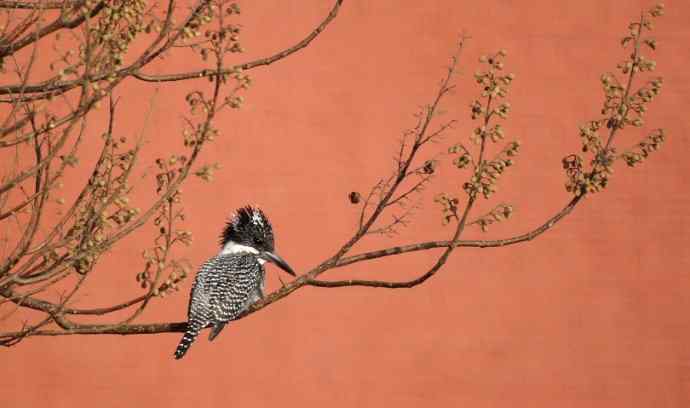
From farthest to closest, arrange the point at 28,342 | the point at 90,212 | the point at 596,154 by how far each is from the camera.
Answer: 1. the point at 28,342
2. the point at 596,154
3. the point at 90,212

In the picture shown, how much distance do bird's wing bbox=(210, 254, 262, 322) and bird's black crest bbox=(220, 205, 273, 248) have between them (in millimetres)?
117

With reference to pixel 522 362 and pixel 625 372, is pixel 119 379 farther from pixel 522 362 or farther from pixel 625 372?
pixel 625 372

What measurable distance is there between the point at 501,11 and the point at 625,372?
1916 mm

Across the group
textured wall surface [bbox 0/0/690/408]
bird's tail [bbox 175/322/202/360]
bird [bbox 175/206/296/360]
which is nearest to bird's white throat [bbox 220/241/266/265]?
bird [bbox 175/206/296/360]

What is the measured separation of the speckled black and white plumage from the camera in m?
4.54

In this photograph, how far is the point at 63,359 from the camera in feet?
19.5

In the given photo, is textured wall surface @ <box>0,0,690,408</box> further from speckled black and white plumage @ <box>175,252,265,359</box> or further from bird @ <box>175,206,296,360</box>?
speckled black and white plumage @ <box>175,252,265,359</box>

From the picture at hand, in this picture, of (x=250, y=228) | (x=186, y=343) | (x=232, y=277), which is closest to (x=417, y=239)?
(x=250, y=228)

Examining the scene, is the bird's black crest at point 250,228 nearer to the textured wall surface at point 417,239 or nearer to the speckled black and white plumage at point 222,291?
the speckled black and white plumage at point 222,291

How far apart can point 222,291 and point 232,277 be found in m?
0.11

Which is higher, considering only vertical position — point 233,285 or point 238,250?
point 238,250

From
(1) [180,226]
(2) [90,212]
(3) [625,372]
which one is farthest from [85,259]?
(3) [625,372]

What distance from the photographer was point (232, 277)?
4.75 metres

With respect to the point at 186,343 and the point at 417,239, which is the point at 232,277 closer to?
the point at 186,343
